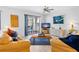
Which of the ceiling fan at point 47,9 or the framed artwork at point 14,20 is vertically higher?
the ceiling fan at point 47,9

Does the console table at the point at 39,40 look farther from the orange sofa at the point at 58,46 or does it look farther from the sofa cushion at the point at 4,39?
the sofa cushion at the point at 4,39

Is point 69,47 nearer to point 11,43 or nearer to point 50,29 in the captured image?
point 50,29

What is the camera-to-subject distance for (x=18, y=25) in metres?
2.86

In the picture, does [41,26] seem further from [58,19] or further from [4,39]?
[4,39]

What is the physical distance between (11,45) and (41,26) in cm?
83

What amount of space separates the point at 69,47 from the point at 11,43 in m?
1.33

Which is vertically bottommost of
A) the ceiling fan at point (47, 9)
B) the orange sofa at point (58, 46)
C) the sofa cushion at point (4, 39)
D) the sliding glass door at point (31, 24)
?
the orange sofa at point (58, 46)

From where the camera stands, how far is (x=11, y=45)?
2.94 metres

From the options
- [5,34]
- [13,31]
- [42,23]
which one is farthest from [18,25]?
[42,23]

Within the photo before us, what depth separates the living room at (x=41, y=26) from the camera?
278 centimetres

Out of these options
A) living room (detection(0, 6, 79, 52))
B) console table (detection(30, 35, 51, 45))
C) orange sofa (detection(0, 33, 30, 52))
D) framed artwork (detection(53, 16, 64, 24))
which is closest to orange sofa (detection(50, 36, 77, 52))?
living room (detection(0, 6, 79, 52))

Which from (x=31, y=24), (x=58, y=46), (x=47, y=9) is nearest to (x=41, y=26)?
(x=31, y=24)

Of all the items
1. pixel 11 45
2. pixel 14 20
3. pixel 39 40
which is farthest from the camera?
pixel 39 40

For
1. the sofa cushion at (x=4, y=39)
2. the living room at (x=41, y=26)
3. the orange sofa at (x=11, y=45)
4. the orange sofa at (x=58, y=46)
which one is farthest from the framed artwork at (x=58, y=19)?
the sofa cushion at (x=4, y=39)
